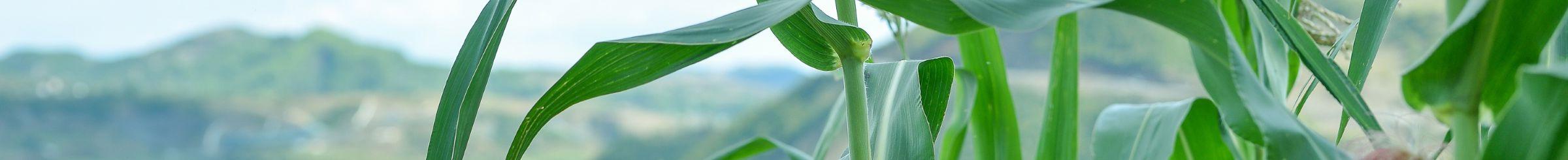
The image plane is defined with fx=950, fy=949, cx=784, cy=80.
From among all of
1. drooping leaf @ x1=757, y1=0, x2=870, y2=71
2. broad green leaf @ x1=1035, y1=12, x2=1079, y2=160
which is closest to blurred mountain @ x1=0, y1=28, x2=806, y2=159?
broad green leaf @ x1=1035, y1=12, x2=1079, y2=160

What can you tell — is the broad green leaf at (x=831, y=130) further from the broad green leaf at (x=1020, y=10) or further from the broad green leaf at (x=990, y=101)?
the broad green leaf at (x=1020, y=10)

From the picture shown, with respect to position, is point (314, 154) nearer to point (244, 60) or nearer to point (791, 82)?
point (244, 60)

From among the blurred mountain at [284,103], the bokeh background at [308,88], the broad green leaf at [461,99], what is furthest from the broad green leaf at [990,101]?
the blurred mountain at [284,103]

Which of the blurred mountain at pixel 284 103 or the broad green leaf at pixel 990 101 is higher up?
the blurred mountain at pixel 284 103

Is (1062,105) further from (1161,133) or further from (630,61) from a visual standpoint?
(630,61)

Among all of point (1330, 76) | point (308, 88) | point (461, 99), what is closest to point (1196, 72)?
point (1330, 76)

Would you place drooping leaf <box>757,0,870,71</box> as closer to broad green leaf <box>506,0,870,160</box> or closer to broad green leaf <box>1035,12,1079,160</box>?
broad green leaf <box>506,0,870,160</box>
